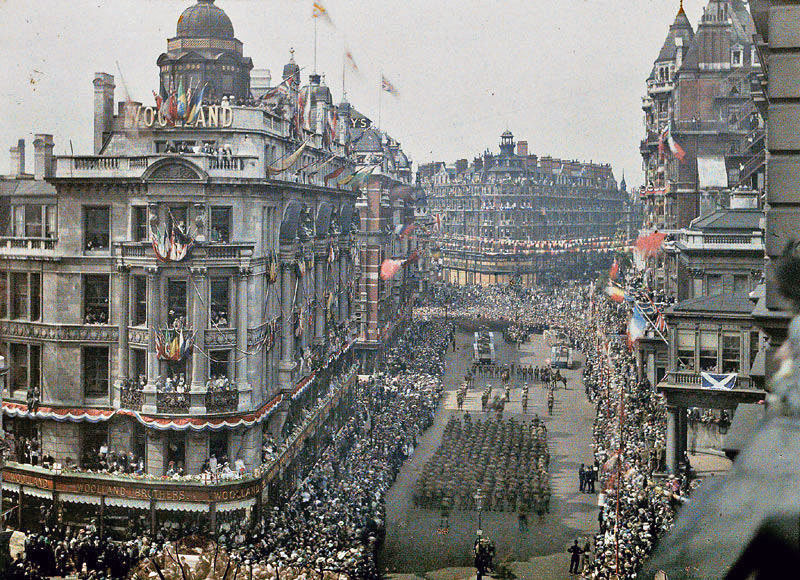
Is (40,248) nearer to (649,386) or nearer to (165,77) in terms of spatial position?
(165,77)

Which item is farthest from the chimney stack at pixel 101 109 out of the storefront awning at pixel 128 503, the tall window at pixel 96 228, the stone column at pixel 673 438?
the stone column at pixel 673 438

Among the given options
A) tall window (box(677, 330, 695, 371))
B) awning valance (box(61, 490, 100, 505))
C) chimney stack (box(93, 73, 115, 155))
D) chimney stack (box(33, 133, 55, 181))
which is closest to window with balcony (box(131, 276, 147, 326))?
chimney stack (box(33, 133, 55, 181))

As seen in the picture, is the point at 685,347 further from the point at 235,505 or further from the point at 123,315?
the point at 123,315

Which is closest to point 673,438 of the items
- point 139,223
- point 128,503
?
point 128,503

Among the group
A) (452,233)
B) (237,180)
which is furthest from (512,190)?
(237,180)

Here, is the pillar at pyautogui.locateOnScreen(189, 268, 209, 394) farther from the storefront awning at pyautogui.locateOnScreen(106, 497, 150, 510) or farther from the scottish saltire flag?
the scottish saltire flag

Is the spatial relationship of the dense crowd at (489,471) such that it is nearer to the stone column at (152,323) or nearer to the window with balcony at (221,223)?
the stone column at (152,323)

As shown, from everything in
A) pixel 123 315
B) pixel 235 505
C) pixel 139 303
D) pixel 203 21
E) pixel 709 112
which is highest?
pixel 203 21
